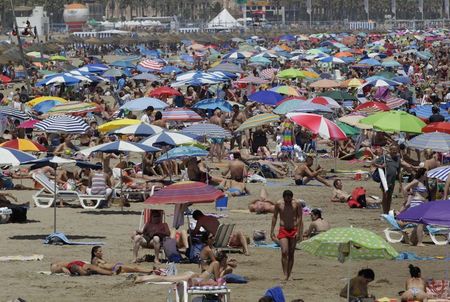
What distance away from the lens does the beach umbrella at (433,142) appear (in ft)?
58.6

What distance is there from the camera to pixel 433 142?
18.0 meters

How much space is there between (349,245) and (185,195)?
3.26 metres

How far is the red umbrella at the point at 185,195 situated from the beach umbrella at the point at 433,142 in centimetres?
532

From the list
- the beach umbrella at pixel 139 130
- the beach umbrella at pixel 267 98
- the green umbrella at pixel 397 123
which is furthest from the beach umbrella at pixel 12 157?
the beach umbrella at pixel 267 98

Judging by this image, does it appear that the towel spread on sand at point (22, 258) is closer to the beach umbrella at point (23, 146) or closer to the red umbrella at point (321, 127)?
the beach umbrella at point (23, 146)

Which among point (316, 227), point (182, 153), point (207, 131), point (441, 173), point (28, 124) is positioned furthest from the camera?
point (28, 124)

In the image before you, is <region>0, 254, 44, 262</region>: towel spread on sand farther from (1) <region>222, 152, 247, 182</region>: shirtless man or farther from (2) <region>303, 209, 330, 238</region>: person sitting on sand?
(1) <region>222, 152, 247, 182</region>: shirtless man

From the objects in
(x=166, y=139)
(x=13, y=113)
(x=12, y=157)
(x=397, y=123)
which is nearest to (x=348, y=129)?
(x=397, y=123)

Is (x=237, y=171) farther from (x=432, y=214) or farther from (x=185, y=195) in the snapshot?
(x=432, y=214)

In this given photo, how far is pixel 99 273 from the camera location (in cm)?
1266

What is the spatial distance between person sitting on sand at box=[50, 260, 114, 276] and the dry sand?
11cm

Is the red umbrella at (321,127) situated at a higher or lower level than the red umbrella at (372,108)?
higher

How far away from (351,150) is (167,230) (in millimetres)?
11770

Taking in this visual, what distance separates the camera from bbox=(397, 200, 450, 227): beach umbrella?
10625mm
